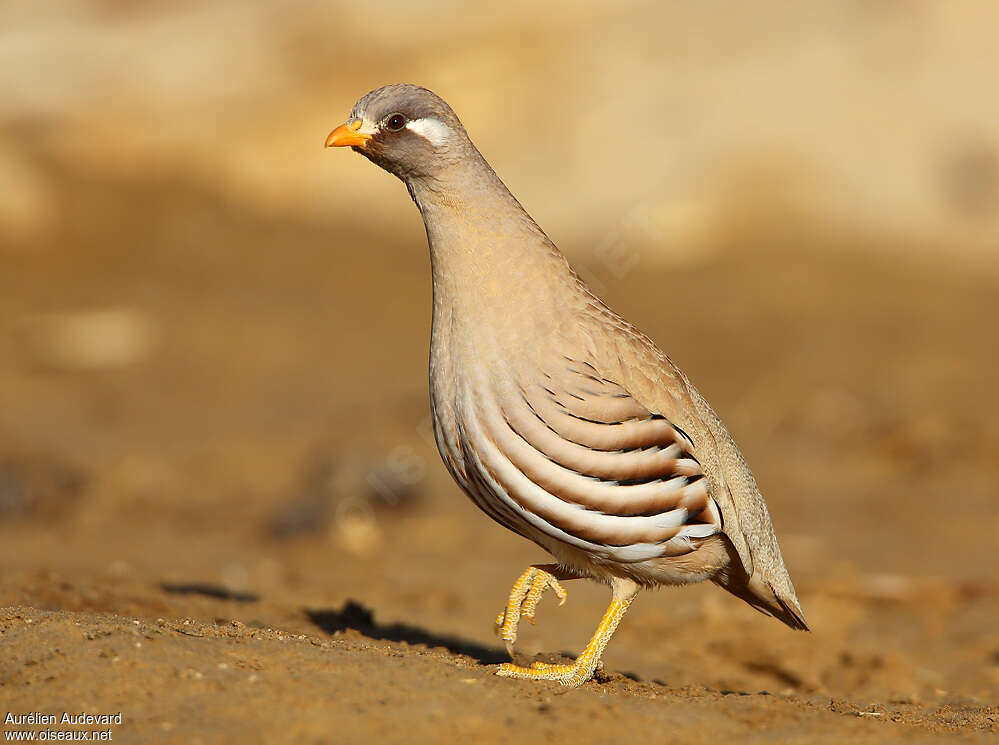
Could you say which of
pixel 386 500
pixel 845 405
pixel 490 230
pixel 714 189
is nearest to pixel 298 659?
pixel 490 230

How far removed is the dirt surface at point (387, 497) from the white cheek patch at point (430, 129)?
9.13 ft

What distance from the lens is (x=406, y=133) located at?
6590mm

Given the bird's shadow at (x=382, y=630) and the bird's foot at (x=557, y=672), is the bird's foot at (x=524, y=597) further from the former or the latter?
the bird's shadow at (x=382, y=630)

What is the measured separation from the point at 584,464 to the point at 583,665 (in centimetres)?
114

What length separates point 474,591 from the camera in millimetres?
11508

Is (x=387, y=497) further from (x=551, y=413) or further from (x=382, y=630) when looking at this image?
(x=551, y=413)

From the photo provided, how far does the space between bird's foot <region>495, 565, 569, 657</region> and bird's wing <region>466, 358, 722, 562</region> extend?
0.65 metres

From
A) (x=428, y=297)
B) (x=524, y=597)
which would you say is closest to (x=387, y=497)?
(x=524, y=597)

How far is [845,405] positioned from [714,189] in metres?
10.7

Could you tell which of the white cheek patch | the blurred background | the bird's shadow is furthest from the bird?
the blurred background

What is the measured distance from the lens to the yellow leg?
625cm

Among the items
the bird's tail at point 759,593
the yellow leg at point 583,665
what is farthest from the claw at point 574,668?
the bird's tail at point 759,593

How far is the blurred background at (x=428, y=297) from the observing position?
36.8 feet

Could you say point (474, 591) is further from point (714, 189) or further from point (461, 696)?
point (714, 189)
